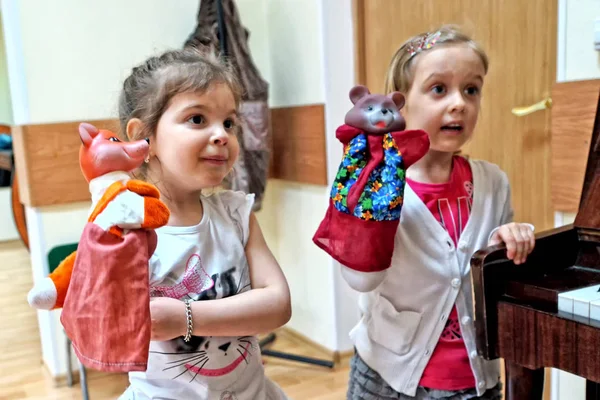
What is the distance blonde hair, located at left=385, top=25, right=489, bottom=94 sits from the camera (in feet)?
3.72

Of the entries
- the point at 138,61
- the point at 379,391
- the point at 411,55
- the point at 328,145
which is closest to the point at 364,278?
the point at 379,391

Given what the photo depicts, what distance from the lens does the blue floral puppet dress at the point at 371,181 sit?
0.98 m

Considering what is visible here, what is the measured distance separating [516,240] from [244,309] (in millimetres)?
474

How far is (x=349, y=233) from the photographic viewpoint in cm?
100

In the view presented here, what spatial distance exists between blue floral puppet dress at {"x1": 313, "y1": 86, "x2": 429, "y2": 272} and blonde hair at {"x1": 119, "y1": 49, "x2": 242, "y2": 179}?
0.23 m

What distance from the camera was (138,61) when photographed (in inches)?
94.0

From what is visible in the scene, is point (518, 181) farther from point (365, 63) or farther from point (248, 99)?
point (248, 99)

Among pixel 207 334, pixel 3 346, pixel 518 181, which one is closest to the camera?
pixel 207 334

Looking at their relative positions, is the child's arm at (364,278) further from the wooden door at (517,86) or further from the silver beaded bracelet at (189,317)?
the wooden door at (517,86)

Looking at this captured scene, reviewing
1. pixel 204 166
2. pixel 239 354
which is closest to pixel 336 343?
pixel 239 354

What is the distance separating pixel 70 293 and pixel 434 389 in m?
0.72

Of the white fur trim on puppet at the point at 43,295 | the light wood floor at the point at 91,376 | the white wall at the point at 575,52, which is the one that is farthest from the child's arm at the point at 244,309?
the light wood floor at the point at 91,376

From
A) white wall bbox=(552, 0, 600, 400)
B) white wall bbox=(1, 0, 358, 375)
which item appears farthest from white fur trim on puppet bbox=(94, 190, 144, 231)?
white wall bbox=(1, 0, 358, 375)

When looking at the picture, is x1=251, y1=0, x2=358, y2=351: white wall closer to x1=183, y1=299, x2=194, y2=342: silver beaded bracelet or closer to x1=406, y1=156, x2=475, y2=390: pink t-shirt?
x1=406, y1=156, x2=475, y2=390: pink t-shirt
